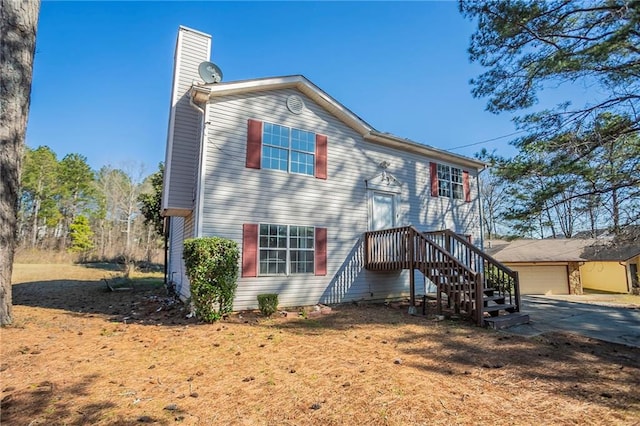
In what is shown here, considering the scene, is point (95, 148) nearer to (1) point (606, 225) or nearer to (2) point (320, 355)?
(2) point (320, 355)

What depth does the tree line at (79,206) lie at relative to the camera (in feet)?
102

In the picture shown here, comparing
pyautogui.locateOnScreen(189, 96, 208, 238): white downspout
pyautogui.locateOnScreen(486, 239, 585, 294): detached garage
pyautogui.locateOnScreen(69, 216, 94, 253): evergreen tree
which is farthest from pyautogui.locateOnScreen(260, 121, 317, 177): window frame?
pyautogui.locateOnScreen(69, 216, 94, 253): evergreen tree

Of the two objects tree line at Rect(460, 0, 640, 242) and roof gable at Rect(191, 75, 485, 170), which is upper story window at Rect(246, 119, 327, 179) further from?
tree line at Rect(460, 0, 640, 242)

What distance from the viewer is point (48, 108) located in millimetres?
17031

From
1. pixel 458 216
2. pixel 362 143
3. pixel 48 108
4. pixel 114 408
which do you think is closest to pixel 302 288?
pixel 362 143

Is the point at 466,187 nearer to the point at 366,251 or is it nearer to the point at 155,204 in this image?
the point at 366,251

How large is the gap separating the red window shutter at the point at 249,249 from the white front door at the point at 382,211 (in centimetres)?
415

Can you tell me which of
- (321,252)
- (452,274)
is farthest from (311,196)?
(452,274)

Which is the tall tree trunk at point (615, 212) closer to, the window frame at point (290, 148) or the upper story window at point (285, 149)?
the upper story window at point (285, 149)

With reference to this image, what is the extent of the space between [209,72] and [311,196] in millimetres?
4699

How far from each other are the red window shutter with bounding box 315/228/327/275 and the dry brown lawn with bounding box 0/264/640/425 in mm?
2365

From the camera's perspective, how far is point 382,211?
1117cm

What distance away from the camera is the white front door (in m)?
10.9

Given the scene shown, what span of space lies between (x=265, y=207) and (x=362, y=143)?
Answer: 4.27 metres
